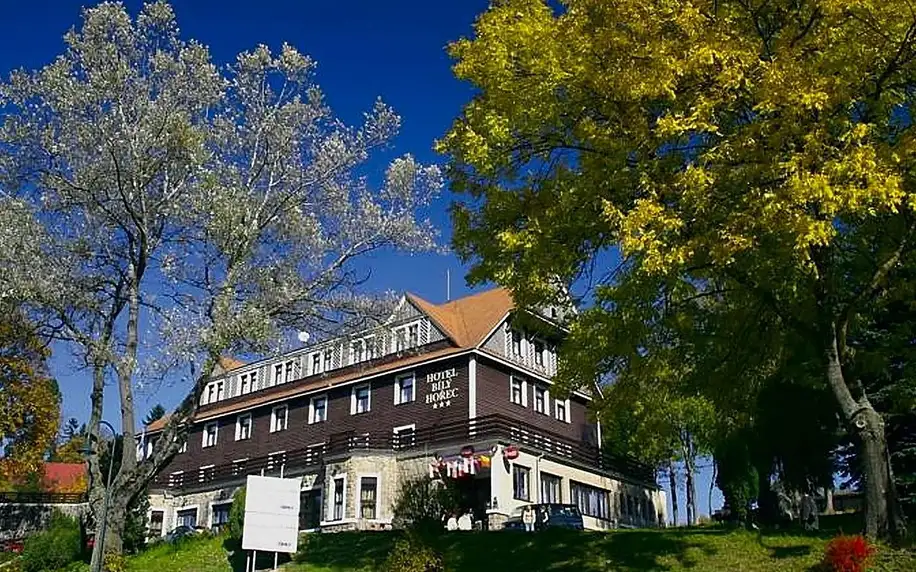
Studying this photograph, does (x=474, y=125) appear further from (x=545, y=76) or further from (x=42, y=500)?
(x=42, y=500)

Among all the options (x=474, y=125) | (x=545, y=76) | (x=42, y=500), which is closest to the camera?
(x=545, y=76)

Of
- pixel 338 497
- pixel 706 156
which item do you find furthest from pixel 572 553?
pixel 338 497

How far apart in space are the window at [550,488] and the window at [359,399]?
9361 millimetres

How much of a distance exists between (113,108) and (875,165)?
19.2 metres

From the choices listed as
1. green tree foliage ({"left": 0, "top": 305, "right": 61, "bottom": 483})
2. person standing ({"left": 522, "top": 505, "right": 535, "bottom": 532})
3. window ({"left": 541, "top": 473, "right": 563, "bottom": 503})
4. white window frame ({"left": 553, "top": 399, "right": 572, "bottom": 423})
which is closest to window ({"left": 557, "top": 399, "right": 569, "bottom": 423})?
white window frame ({"left": 553, "top": 399, "right": 572, "bottom": 423})

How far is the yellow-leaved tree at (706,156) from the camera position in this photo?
489 inches

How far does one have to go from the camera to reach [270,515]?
73.5 ft

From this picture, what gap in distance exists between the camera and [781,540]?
1673 centimetres

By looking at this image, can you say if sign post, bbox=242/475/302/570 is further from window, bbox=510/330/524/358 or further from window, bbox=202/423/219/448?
window, bbox=202/423/219/448

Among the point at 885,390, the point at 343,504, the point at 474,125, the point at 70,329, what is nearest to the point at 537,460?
the point at 343,504

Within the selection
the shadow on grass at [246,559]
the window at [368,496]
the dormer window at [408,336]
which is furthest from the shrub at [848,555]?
the dormer window at [408,336]

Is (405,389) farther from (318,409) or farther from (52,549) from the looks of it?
(52,549)

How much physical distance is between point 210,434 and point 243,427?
326 centimetres

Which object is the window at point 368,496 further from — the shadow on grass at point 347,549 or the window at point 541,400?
the shadow on grass at point 347,549
